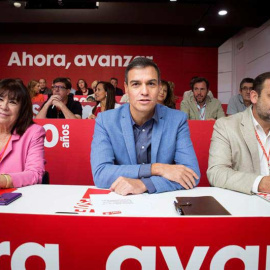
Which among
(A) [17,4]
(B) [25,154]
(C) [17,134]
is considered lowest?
(B) [25,154]

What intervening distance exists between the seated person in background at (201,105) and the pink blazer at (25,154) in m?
2.93

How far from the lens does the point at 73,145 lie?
8.98ft

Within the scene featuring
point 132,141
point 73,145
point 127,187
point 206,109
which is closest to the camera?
point 127,187

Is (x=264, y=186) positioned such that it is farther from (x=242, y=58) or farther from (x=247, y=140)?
(x=242, y=58)

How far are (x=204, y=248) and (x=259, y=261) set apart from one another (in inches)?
7.6

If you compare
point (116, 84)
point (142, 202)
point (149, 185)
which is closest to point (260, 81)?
point (149, 185)

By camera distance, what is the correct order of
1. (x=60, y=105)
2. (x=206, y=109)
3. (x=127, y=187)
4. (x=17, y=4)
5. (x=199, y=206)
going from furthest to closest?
1. (x=17, y=4)
2. (x=206, y=109)
3. (x=60, y=105)
4. (x=127, y=187)
5. (x=199, y=206)

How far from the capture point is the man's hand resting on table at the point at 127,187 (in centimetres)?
135

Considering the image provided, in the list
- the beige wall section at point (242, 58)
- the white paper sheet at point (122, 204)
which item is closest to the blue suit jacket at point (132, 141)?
the white paper sheet at point (122, 204)

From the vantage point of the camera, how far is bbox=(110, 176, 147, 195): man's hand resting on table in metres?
1.35

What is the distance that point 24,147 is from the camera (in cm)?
184

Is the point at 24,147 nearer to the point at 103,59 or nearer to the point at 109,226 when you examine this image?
the point at 109,226

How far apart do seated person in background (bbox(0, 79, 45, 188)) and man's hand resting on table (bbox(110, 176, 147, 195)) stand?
0.58 metres

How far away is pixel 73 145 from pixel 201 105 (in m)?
2.43
